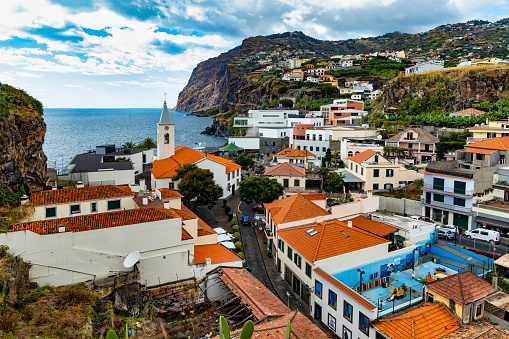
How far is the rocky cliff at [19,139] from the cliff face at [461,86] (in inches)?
2894

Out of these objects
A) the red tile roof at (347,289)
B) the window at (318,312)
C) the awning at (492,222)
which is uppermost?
the awning at (492,222)

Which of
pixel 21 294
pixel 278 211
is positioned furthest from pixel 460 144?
pixel 21 294

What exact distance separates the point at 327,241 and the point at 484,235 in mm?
15962

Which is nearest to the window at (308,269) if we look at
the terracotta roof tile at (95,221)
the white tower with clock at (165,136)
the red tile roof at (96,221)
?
the red tile roof at (96,221)

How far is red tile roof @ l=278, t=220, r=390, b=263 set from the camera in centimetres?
2133

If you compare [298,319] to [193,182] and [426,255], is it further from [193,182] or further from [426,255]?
[193,182]

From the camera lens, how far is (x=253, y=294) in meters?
18.2

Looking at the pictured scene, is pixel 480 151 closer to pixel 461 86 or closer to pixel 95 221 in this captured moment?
pixel 95 221

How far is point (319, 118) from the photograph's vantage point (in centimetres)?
8331

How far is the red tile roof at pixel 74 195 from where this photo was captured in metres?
22.8

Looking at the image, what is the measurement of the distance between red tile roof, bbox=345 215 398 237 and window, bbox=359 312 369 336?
11.2m

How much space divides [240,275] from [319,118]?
67.3 meters

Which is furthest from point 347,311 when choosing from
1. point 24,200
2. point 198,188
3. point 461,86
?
point 461,86

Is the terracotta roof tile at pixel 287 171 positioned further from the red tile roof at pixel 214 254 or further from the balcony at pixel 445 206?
the red tile roof at pixel 214 254
